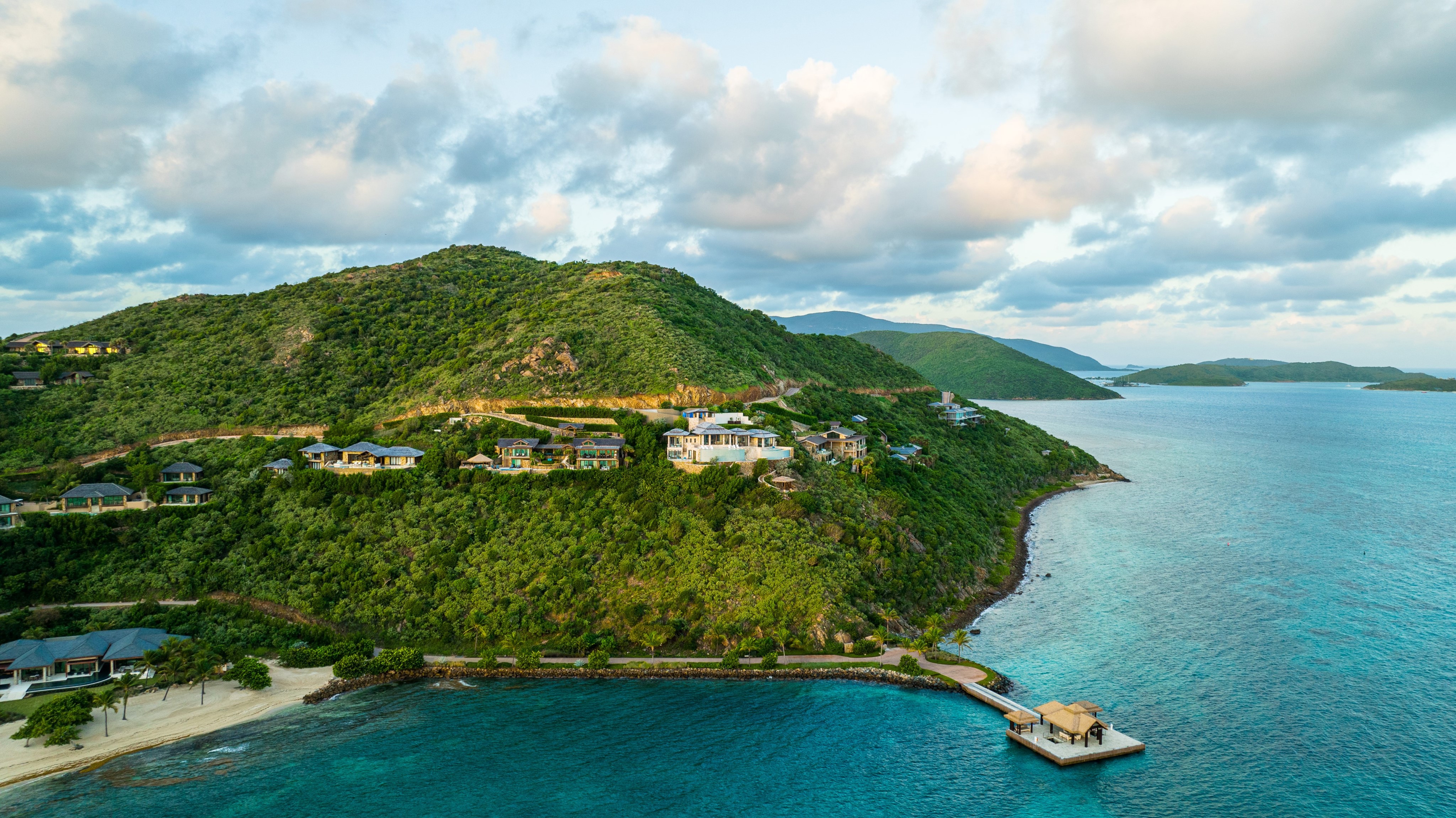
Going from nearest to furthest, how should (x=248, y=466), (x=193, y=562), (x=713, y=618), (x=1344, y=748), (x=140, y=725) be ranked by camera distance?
(x=1344, y=748) → (x=140, y=725) → (x=713, y=618) → (x=193, y=562) → (x=248, y=466)

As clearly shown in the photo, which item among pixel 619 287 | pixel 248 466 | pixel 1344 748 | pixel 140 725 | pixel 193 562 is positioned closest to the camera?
pixel 1344 748

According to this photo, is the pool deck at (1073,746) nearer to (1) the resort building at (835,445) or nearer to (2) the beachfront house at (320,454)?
(1) the resort building at (835,445)

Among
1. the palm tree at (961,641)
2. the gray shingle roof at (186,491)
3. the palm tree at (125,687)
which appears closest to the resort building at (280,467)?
the gray shingle roof at (186,491)

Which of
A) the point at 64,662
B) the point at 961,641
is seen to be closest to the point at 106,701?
the point at 64,662

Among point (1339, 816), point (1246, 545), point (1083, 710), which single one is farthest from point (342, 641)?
point (1246, 545)

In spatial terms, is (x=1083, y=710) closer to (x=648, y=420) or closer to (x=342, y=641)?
(x=648, y=420)

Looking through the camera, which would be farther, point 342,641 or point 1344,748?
point 342,641
